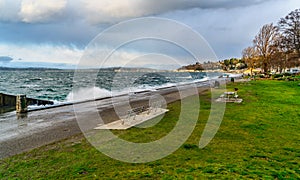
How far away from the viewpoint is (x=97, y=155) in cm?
729

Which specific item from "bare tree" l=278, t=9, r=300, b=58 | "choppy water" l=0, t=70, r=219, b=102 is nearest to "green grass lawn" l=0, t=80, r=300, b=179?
"choppy water" l=0, t=70, r=219, b=102

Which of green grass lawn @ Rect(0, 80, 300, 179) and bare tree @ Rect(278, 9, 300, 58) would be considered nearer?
green grass lawn @ Rect(0, 80, 300, 179)

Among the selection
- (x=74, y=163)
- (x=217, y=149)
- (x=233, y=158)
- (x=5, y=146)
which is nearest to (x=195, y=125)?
(x=217, y=149)

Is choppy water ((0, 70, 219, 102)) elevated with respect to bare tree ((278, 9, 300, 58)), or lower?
lower

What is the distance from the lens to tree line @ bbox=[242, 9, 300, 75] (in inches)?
1600

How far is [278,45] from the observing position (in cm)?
4522

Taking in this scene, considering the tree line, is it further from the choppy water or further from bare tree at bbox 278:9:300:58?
the choppy water

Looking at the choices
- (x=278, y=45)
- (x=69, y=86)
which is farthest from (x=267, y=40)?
(x=69, y=86)

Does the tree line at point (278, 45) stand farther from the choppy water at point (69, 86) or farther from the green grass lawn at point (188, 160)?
the green grass lawn at point (188, 160)

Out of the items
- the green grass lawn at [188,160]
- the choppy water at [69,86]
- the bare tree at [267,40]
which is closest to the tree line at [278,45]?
the bare tree at [267,40]

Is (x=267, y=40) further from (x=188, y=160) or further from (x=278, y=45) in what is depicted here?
(x=188, y=160)

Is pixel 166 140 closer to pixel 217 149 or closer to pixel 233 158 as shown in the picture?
pixel 217 149

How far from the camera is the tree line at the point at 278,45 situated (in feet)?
133

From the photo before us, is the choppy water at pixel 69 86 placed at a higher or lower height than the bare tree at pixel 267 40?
lower
